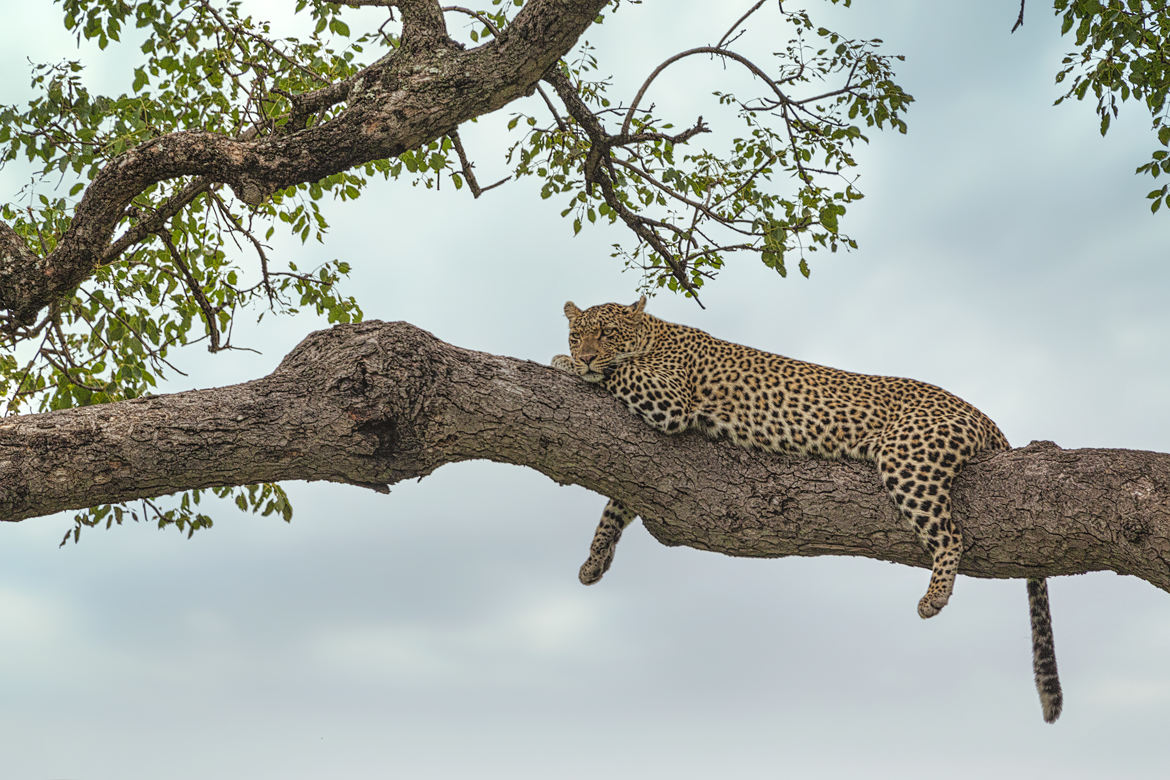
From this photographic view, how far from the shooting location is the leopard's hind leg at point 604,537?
762cm

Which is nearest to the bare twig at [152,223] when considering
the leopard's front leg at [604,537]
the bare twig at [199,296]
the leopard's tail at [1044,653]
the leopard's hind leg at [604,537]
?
the bare twig at [199,296]

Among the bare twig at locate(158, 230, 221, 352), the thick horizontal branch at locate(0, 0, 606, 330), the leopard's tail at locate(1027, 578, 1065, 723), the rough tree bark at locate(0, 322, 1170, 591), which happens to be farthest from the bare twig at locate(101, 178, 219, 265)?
the leopard's tail at locate(1027, 578, 1065, 723)

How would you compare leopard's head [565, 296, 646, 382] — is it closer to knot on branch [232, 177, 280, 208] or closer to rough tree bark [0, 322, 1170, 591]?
rough tree bark [0, 322, 1170, 591]

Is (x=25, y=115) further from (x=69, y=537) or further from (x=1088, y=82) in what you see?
(x=1088, y=82)

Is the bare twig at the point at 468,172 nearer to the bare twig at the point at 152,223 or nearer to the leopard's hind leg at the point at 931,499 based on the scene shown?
the bare twig at the point at 152,223

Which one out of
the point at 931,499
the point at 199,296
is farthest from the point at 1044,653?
the point at 199,296

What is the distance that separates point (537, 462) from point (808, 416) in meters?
1.80

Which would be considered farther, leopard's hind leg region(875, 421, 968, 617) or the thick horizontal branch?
the thick horizontal branch

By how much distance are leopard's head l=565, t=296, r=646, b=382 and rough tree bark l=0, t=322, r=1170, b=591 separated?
0.73 feet

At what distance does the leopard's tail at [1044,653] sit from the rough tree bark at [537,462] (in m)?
0.45

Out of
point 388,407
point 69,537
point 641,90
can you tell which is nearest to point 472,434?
point 388,407

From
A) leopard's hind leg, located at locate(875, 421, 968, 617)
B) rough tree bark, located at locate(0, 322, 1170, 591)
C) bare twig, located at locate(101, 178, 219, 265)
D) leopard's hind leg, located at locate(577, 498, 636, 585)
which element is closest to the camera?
rough tree bark, located at locate(0, 322, 1170, 591)

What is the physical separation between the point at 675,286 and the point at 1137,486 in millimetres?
4745

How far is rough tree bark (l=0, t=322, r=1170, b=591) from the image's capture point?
621cm
